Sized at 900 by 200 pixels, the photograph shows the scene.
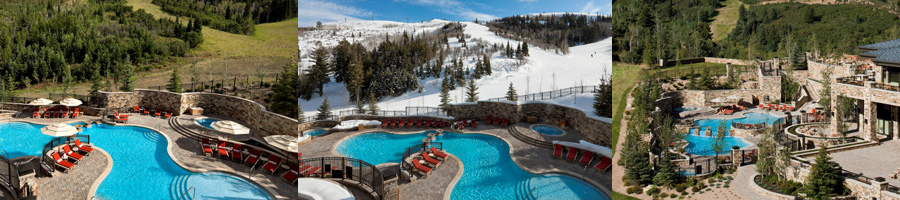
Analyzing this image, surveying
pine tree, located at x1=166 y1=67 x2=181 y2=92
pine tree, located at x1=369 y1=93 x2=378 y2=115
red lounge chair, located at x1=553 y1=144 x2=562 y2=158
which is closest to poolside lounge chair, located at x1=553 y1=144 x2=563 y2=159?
red lounge chair, located at x1=553 y1=144 x2=562 y2=158

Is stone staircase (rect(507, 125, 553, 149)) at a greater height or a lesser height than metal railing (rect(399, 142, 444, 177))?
greater

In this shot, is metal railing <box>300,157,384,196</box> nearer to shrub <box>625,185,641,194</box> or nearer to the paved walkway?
the paved walkway

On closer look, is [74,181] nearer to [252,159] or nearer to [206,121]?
[252,159]

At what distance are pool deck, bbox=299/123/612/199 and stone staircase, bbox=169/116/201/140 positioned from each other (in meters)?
9.16

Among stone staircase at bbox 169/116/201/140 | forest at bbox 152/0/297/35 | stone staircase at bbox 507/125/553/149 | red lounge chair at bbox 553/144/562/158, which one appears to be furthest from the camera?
stone staircase at bbox 169/116/201/140

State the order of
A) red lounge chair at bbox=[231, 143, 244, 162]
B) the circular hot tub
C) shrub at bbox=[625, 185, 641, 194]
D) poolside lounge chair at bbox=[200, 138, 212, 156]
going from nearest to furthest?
the circular hot tub < red lounge chair at bbox=[231, 143, 244, 162] < poolside lounge chair at bbox=[200, 138, 212, 156] < shrub at bbox=[625, 185, 641, 194]

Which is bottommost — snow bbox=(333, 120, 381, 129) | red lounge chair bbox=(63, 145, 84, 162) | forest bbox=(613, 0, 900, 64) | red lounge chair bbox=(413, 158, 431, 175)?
red lounge chair bbox=(63, 145, 84, 162)

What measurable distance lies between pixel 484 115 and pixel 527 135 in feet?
2.46

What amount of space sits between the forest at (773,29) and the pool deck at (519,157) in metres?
44.8

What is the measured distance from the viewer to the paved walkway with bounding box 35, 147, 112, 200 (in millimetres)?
8953

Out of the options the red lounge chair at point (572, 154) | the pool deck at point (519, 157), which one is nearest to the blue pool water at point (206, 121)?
the pool deck at point (519, 157)

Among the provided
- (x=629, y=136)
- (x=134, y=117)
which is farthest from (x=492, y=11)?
(x=629, y=136)

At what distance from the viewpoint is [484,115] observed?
21.1ft

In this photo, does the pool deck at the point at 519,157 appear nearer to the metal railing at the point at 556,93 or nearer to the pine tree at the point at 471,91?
the pine tree at the point at 471,91
